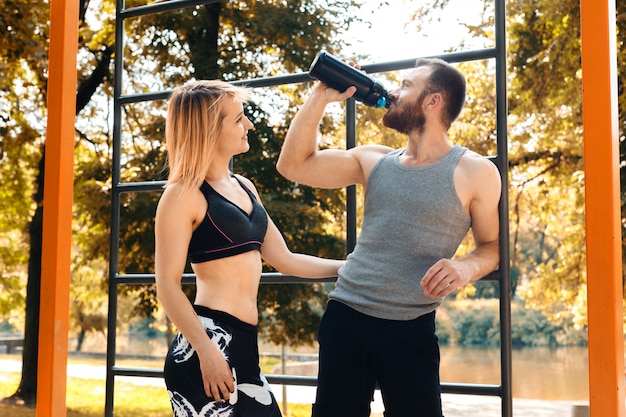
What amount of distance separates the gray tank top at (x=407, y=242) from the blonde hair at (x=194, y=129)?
1.54ft

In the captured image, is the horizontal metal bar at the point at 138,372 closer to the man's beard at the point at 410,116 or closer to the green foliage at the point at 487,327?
the man's beard at the point at 410,116

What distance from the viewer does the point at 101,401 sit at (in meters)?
10.2

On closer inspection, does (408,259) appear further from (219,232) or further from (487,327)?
(487,327)

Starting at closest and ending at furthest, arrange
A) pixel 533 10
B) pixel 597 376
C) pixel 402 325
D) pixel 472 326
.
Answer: pixel 597 376 → pixel 402 325 → pixel 533 10 → pixel 472 326

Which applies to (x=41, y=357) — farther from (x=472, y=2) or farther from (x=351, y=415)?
(x=472, y=2)

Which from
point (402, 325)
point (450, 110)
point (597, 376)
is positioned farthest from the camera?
point (450, 110)

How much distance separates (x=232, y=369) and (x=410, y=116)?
2.62ft

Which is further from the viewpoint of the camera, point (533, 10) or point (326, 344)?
point (533, 10)

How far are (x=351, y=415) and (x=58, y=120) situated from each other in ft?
4.22

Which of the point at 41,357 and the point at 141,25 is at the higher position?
the point at 141,25

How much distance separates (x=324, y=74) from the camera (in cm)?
197

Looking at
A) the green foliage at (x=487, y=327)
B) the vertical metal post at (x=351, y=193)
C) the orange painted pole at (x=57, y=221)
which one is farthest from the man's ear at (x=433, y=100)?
the green foliage at (x=487, y=327)

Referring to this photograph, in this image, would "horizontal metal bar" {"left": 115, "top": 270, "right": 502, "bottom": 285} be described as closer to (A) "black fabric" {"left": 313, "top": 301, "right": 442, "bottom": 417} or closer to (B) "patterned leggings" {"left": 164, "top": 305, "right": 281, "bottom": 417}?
(A) "black fabric" {"left": 313, "top": 301, "right": 442, "bottom": 417}

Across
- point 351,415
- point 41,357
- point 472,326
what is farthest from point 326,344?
point 472,326
